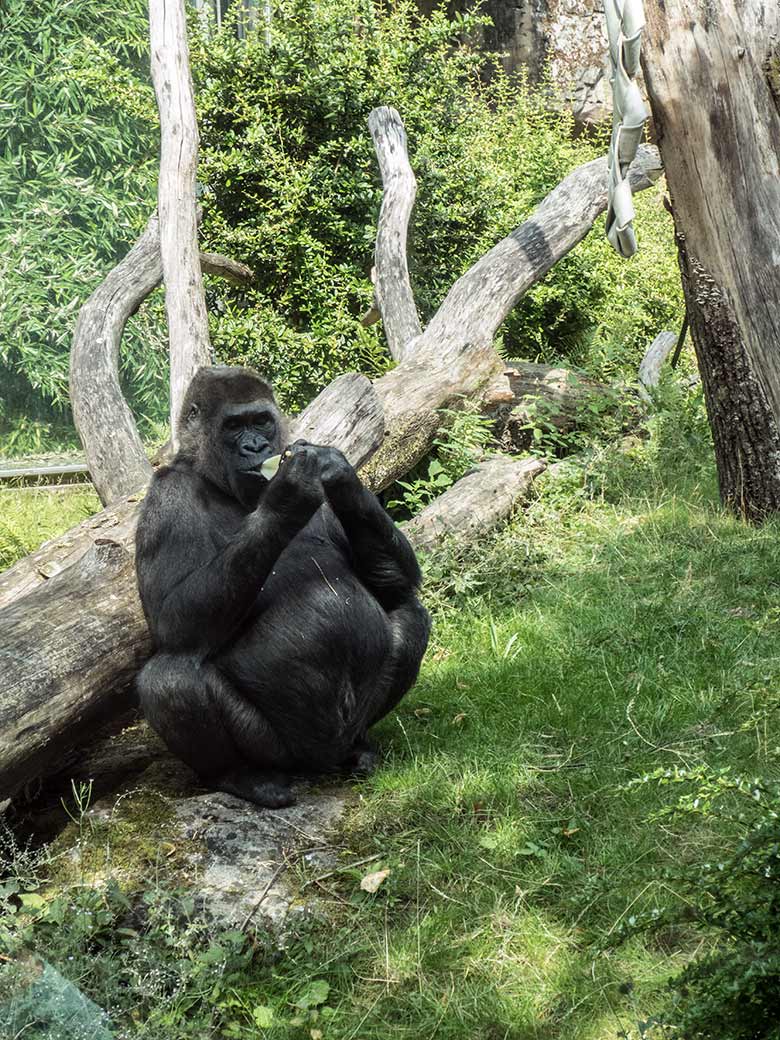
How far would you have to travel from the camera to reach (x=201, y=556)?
12.1ft

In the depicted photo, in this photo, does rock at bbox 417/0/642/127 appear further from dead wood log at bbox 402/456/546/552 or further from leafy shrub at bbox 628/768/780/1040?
leafy shrub at bbox 628/768/780/1040

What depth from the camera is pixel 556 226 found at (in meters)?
8.03

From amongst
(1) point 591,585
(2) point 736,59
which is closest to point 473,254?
(1) point 591,585

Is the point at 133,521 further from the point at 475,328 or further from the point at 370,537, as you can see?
the point at 475,328

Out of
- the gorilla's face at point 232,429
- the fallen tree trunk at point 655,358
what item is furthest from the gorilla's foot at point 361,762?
the fallen tree trunk at point 655,358

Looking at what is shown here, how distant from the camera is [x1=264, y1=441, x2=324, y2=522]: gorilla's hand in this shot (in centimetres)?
352

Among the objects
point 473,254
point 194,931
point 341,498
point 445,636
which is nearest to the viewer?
point 194,931

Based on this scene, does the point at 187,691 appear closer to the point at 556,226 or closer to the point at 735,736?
the point at 735,736

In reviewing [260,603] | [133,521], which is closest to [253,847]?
[260,603]

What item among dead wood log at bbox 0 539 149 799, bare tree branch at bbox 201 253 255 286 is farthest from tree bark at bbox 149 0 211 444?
dead wood log at bbox 0 539 149 799

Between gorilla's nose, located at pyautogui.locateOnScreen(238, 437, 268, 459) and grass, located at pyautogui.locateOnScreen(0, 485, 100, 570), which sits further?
grass, located at pyautogui.locateOnScreen(0, 485, 100, 570)

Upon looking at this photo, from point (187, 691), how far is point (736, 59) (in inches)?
110

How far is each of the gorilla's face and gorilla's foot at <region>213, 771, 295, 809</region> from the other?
0.90m

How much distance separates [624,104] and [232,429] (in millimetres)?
2027
